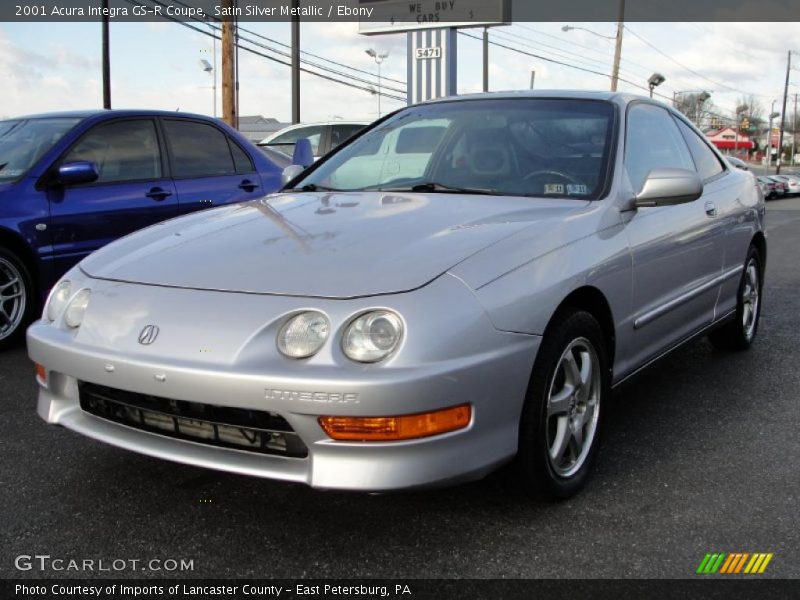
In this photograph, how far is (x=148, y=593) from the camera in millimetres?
2344

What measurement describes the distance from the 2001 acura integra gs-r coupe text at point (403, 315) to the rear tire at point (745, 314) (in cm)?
134

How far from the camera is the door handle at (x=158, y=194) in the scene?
19.1 ft

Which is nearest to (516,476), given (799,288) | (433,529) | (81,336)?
(433,529)

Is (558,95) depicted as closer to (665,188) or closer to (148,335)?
(665,188)

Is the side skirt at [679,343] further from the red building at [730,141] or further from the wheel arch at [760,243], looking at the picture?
the red building at [730,141]

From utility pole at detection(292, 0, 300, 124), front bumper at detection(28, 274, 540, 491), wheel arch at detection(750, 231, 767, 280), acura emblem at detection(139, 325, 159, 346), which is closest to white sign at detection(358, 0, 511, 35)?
utility pole at detection(292, 0, 300, 124)

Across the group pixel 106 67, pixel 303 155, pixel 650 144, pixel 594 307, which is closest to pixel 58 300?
pixel 594 307

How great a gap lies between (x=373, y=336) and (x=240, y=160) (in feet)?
15.1

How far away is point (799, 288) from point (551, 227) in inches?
227

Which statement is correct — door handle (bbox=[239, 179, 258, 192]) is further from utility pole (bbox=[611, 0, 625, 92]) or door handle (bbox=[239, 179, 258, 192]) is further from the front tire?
utility pole (bbox=[611, 0, 625, 92])

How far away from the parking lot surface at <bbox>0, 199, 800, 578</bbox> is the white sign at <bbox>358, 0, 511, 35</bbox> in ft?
49.3

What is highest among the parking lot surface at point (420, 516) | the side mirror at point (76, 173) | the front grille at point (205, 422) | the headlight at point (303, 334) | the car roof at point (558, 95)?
the car roof at point (558, 95)

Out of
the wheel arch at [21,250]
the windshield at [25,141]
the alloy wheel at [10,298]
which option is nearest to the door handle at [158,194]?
the windshield at [25,141]

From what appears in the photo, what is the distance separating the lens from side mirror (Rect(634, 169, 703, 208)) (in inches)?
131
